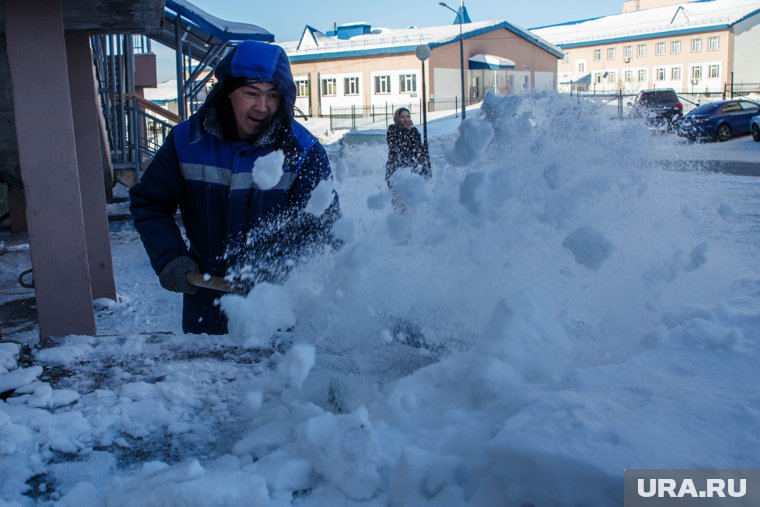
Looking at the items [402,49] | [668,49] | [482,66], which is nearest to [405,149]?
[402,49]

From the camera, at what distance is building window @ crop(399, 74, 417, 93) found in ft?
120

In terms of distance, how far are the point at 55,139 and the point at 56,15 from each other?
0.61 metres

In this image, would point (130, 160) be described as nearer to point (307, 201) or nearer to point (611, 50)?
point (307, 201)

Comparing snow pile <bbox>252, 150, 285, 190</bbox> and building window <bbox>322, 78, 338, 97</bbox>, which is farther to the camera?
building window <bbox>322, 78, 338, 97</bbox>

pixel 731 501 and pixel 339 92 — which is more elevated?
pixel 339 92

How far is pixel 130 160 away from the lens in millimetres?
8312

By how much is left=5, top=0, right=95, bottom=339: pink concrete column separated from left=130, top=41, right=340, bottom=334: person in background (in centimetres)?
133

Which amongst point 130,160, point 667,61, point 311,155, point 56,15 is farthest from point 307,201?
point 667,61

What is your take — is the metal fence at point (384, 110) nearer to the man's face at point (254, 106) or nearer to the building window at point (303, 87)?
the building window at point (303, 87)

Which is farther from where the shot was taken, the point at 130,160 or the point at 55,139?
the point at 130,160

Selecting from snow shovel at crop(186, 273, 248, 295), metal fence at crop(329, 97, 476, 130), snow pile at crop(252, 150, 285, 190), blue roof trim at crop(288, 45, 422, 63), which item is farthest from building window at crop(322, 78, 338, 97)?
snow shovel at crop(186, 273, 248, 295)

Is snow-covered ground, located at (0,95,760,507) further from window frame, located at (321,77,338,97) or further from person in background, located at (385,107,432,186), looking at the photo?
window frame, located at (321,77,338,97)

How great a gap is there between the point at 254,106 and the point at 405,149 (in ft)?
19.8

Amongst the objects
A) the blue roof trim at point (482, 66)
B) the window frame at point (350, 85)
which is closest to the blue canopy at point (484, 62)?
the blue roof trim at point (482, 66)
